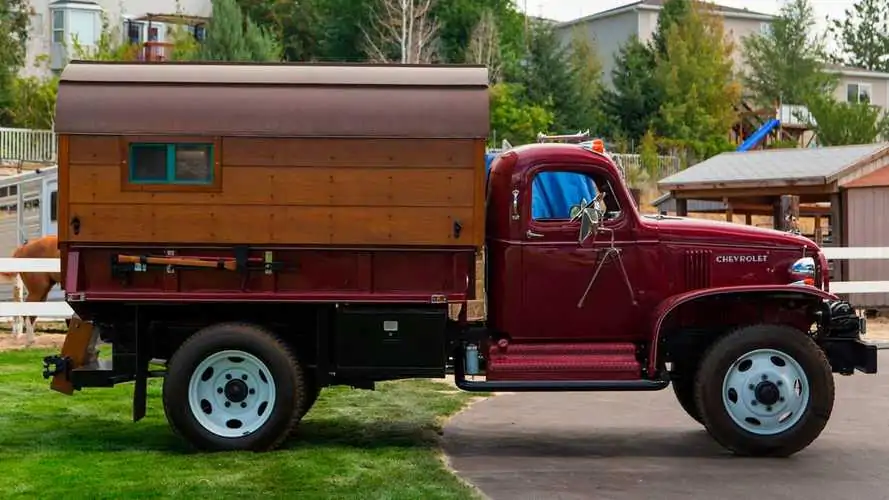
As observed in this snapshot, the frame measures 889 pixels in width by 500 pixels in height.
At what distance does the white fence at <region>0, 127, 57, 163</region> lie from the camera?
4072 cm

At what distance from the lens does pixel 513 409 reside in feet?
43.1

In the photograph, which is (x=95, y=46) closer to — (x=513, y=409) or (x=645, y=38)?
(x=645, y=38)

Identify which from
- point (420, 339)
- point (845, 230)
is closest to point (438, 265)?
point (420, 339)

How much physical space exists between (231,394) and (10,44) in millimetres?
38694

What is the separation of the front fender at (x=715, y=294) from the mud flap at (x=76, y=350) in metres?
4.30

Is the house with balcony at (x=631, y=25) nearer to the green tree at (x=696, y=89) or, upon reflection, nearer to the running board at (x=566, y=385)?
the green tree at (x=696, y=89)

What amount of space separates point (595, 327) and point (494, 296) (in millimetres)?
817

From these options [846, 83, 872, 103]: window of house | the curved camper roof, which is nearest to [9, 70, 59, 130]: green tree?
the curved camper roof

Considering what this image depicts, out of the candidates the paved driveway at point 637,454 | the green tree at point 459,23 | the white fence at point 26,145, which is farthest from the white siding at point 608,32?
the paved driveway at point 637,454

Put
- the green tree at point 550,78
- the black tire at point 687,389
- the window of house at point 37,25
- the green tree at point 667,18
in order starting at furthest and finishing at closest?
1. the green tree at point 667,18
2. the window of house at point 37,25
3. the green tree at point 550,78
4. the black tire at point 687,389

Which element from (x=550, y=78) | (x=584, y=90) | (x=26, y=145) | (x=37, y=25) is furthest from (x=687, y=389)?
(x=37, y=25)

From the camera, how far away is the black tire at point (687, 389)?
35.6 ft

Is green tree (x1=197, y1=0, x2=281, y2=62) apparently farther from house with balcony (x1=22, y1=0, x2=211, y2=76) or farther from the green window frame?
the green window frame

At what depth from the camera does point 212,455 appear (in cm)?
1000
